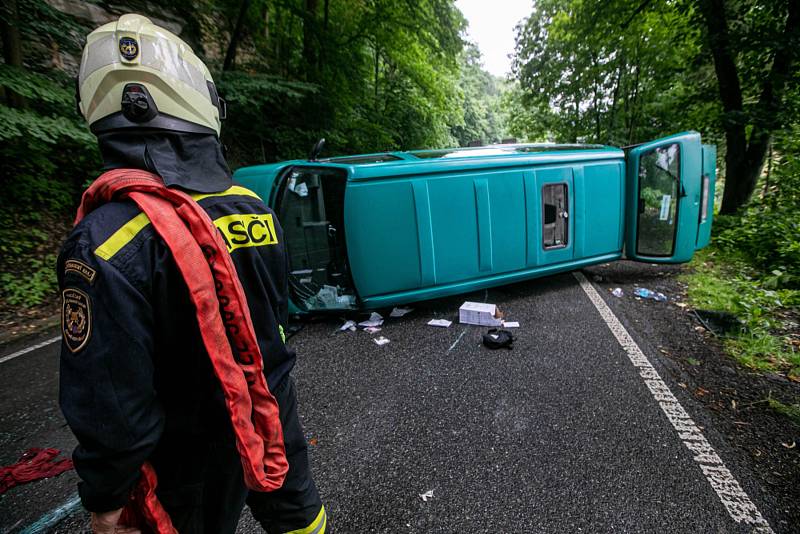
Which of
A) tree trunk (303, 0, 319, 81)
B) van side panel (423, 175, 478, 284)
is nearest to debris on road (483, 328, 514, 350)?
van side panel (423, 175, 478, 284)

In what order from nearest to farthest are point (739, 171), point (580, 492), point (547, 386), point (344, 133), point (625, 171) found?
point (580, 492) < point (547, 386) < point (625, 171) < point (739, 171) < point (344, 133)

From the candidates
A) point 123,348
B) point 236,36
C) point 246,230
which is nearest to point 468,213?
point 246,230

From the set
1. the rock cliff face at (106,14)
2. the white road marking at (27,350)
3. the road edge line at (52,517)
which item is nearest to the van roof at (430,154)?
the road edge line at (52,517)

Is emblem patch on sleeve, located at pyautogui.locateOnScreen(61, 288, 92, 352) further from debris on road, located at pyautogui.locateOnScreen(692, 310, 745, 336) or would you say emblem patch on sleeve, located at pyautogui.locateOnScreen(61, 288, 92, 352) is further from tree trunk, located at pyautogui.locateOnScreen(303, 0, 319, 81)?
tree trunk, located at pyautogui.locateOnScreen(303, 0, 319, 81)

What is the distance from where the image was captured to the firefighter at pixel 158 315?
87 cm

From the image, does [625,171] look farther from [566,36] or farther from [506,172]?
[566,36]

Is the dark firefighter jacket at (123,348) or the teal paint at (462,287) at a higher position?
the dark firefighter jacket at (123,348)

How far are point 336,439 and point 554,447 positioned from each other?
56.3 inches

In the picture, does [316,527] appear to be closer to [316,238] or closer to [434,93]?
[316,238]

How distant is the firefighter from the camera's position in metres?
0.87

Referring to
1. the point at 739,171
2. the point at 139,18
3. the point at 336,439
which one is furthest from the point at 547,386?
the point at 739,171

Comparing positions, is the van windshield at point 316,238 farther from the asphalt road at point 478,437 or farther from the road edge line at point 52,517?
the road edge line at point 52,517

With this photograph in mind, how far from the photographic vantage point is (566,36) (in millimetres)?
11695

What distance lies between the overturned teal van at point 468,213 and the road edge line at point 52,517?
2464mm
